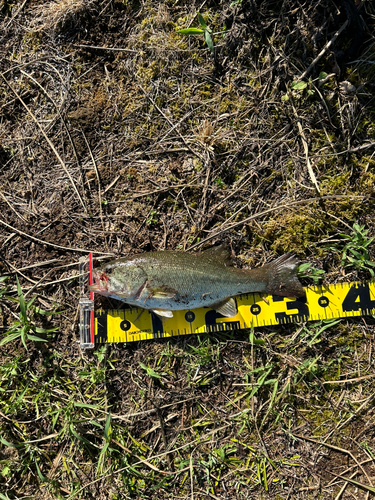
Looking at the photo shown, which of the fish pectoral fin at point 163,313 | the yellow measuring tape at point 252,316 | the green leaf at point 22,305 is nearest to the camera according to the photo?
the fish pectoral fin at point 163,313

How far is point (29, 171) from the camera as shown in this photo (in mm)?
4348

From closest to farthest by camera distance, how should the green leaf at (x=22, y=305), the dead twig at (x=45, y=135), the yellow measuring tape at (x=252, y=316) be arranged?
1. the green leaf at (x=22, y=305)
2. the yellow measuring tape at (x=252, y=316)
3. the dead twig at (x=45, y=135)

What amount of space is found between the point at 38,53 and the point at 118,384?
4.86m

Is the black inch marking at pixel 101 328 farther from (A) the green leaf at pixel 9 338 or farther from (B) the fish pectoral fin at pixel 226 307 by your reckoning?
(B) the fish pectoral fin at pixel 226 307

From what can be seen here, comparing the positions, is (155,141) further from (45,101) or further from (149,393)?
(149,393)

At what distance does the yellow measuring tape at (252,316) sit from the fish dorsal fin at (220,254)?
63 cm

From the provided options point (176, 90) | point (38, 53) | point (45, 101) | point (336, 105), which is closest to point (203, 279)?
point (176, 90)

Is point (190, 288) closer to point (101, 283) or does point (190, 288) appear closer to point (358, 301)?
point (101, 283)

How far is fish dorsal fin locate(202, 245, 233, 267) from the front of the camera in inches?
153

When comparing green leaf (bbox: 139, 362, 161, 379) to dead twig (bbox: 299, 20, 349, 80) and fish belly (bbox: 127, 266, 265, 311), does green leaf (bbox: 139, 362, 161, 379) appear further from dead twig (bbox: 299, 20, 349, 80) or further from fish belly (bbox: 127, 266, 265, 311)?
dead twig (bbox: 299, 20, 349, 80)

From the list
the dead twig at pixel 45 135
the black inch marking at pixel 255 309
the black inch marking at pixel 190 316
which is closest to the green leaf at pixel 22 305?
the dead twig at pixel 45 135

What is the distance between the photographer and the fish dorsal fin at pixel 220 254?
388 cm

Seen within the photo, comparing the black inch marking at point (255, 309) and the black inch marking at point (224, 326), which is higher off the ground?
the black inch marking at point (255, 309)

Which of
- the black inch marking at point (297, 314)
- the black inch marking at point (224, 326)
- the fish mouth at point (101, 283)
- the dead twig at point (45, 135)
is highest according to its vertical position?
the dead twig at point (45, 135)
